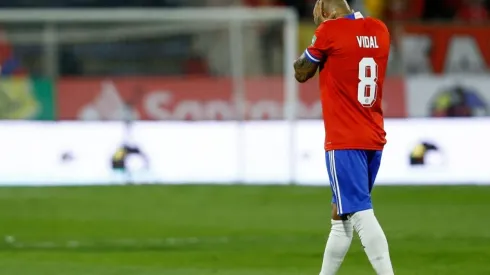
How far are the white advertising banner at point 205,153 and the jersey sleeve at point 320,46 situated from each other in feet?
31.7

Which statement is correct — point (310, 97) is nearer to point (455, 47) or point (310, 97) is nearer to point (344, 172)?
point (455, 47)

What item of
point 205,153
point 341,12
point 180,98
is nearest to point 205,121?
point 205,153

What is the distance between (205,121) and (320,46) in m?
10.1

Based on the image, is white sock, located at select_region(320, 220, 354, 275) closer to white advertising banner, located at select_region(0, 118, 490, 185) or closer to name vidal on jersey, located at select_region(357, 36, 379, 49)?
name vidal on jersey, located at select_region(357, 36, 379, 49)

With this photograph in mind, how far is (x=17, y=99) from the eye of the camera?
16.7 m

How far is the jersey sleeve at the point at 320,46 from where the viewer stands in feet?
21.3

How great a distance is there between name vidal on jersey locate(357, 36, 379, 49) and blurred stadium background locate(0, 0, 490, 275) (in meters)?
5.10

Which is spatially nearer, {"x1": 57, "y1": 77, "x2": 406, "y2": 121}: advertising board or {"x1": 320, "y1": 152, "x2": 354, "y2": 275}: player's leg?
{"x1": 320, "y1": 152, "x2": 354, "y2": 275}: player's leg

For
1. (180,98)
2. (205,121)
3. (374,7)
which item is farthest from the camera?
(374,7)

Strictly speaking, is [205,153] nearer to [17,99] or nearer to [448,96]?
[17,99]

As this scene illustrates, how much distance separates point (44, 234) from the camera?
11.0m

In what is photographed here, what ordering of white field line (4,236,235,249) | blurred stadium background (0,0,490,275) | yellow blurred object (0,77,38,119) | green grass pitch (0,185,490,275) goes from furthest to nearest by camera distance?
yellow blurred object (0,77,38,119) → blurred stadium background (0,0,490,275) → white field line (4,236,235,249) → green grass pitch (0,185,490,275)

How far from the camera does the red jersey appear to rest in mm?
6523

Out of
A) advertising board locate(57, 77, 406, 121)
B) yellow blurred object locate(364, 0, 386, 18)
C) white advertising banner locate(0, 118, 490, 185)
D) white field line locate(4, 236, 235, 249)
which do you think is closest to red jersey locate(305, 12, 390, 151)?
white field line locate(4, 236, 235, 249)
